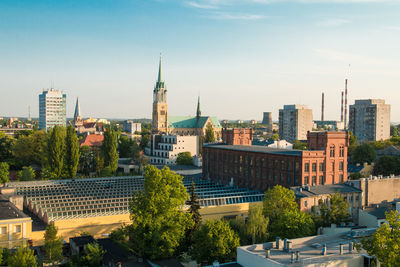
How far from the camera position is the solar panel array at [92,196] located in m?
52.6

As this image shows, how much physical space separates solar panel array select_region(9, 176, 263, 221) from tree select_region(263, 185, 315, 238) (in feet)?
40.8

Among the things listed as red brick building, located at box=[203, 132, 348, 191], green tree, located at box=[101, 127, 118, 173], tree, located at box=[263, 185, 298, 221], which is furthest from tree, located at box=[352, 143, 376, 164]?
tree, located at box=[263, 185, 298, 221]

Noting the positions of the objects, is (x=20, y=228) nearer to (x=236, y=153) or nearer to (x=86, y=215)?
(x=86, y=215)

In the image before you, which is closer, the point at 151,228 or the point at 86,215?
the point at 151,228

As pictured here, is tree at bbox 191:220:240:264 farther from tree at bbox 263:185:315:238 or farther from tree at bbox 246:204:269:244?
tree at bbox 263:185:315:238

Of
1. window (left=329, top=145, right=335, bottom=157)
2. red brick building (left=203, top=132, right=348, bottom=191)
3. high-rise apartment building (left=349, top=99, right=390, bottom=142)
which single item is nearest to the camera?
red brick building (left=203, top=132, right=348, bottom=191)

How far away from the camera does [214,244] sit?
120 ft

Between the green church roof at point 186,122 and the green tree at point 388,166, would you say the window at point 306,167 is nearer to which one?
the green tree at point 388,166

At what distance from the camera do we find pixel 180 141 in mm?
129125

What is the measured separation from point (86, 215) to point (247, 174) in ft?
106

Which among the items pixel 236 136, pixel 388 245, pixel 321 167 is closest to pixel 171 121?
pixel 236 136

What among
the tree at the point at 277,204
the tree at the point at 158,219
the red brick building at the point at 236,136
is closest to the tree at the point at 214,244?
the tree at the point at 158,219

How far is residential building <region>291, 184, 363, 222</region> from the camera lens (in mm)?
54919

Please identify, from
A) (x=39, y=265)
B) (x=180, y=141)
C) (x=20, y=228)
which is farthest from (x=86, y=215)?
(x=180, y=141)
